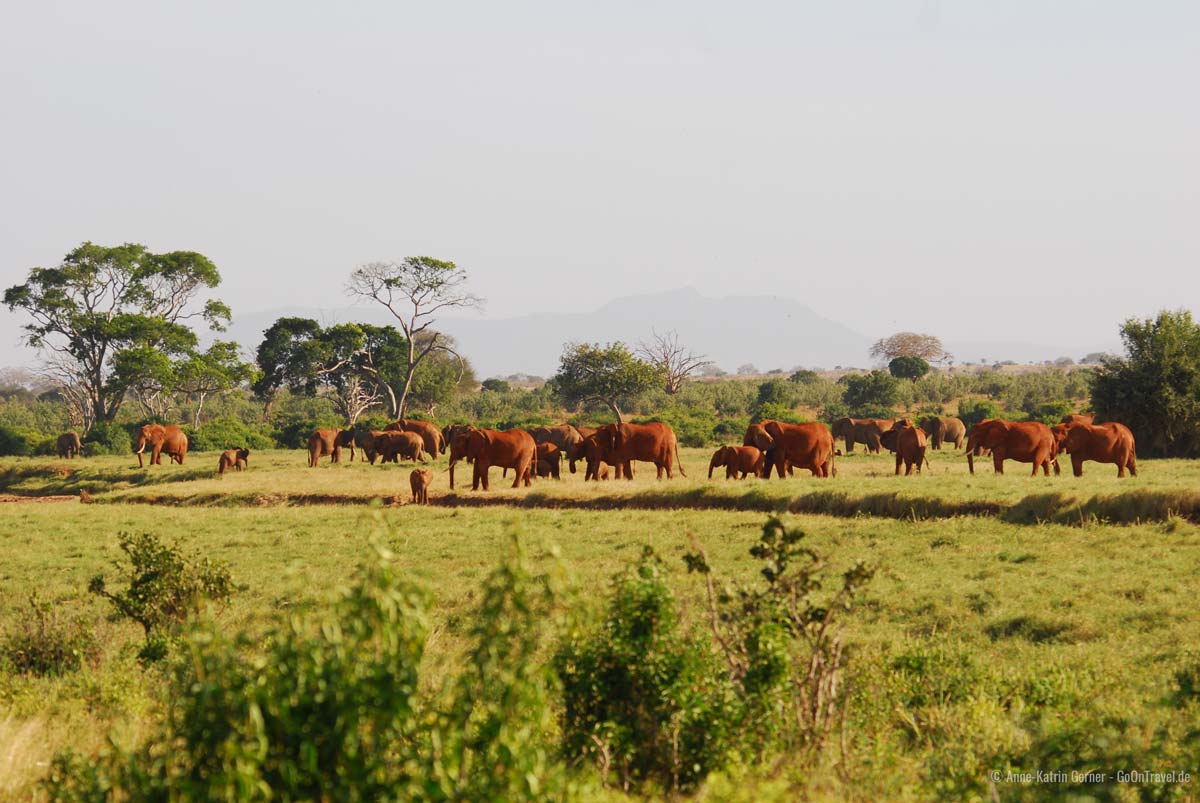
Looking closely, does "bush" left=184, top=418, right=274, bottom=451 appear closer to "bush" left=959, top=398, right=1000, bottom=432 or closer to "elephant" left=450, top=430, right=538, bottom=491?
"elephant" left=450, top=430, right=538, bottom=491

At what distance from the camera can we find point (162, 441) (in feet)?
131

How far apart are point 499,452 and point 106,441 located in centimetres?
2812

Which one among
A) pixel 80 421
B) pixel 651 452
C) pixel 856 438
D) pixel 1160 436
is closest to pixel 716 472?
pixel 651 452

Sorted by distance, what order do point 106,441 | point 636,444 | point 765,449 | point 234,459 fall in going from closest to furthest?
point 765,449 < point 636,444 < point 234,459 < point 106,441

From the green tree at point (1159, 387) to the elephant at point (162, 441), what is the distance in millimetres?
34923

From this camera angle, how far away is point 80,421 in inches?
2539

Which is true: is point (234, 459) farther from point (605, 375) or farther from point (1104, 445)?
point (605, 375)

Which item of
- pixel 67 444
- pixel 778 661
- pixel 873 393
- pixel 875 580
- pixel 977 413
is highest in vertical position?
pixel 873 393

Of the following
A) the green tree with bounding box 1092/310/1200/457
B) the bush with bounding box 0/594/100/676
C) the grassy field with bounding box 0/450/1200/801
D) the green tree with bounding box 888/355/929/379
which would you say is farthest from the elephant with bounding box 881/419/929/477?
the green tree with bounding box 888/355/929/379

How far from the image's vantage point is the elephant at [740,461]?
29.4 metres

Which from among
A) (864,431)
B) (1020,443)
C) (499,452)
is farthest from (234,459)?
(1020,443)

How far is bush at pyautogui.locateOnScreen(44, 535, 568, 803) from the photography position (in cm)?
449

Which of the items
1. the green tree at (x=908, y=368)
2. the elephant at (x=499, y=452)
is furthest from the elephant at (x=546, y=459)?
the green tree at (x=908, y=368)

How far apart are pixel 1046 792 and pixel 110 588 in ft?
48.4
